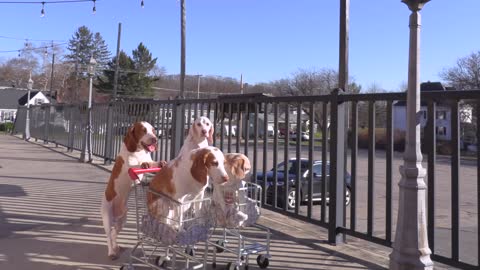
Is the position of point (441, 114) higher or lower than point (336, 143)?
higher

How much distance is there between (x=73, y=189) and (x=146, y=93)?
2731 inches

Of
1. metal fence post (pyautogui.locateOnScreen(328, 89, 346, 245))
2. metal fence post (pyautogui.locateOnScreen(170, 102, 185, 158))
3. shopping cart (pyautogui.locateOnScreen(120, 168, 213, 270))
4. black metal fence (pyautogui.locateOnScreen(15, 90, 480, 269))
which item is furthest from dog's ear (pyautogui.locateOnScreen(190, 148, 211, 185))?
metal fence post (pyautogui.locateOnScreen(170, 102, 185, 158))

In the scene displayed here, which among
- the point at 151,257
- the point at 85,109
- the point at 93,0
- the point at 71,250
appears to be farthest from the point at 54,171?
the point at 151,257

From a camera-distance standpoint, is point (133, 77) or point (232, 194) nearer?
point (232, 194)

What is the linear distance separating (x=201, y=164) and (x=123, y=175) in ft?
4.09

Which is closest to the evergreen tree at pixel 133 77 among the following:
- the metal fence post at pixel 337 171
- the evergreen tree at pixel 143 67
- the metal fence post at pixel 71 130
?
the evergreen tree at pixel 143 67

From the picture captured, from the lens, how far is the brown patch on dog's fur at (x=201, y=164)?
394cm

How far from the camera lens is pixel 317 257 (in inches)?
207

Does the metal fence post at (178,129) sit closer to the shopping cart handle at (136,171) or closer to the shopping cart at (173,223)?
the shopping cart handle at (136,171)

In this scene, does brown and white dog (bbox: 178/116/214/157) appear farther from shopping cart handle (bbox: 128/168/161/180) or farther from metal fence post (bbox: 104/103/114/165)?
metal fence post (bbox: 104/103/114/165)

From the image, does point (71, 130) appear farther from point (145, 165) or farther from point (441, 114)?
point (441, 114)

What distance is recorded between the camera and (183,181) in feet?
13.2

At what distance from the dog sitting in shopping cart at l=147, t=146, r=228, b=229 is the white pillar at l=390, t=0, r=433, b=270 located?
139 cm

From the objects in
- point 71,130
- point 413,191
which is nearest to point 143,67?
point 71,130
